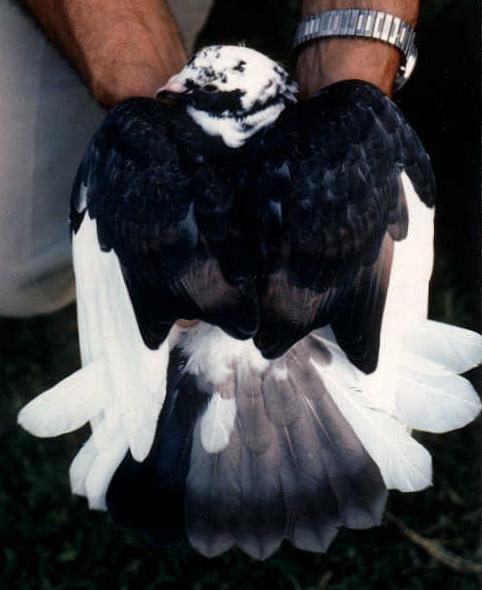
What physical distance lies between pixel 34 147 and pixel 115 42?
0.21 metres

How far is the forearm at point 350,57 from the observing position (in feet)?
4.72

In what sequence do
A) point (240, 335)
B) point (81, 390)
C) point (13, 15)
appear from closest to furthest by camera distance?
point (240, 335) < point (81, 390) < point (13, 15)

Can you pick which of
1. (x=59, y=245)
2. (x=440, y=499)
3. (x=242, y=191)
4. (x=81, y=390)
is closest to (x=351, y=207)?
(x=242, y=191)

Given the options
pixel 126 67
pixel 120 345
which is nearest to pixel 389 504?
pixel 120 345

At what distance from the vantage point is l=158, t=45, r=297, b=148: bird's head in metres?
1.21

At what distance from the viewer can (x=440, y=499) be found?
1.82 m

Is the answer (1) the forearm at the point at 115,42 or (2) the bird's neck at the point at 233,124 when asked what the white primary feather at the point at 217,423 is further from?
(1) the forearm at the point at 115,42

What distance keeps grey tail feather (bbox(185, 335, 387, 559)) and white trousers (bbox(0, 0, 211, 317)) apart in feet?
1.47

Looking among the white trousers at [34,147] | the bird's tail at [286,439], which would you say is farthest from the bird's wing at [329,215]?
the white trousers at [34,147]

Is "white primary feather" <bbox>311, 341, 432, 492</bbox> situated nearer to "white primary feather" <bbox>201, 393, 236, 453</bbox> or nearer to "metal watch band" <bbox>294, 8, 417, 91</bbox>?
"white primary feather" <bbox>201, 393, 236, 453</bbox>

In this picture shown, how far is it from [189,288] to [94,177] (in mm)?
189

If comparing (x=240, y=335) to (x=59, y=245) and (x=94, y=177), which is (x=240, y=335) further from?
(x=59, y=245)

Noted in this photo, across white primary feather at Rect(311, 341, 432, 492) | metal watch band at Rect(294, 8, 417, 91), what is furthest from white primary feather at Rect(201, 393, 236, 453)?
metal watch band at Rect(294, 8, 417, 91)

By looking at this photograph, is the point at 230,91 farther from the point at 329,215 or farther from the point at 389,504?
the point at 389,504
